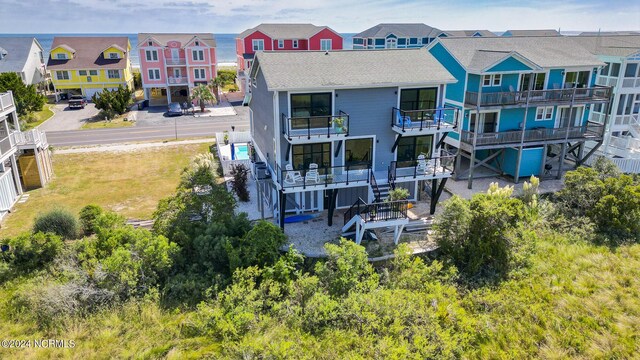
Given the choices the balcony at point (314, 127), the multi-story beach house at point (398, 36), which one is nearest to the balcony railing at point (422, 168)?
the balcony at point (314, 127)

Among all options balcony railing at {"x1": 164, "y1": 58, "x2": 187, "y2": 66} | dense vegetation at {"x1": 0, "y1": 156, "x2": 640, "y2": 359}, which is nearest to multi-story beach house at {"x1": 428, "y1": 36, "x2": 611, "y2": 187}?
dense vegetation at {"x1": 0, "y1": 156, "x2": 640, "y2": 359}

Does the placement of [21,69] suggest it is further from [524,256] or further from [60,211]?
[524,256]

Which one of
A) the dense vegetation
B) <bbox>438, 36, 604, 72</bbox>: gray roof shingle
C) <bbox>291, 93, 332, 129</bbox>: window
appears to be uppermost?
<bbox>438, 36, 604, 72</bbox>: gray roof shingle

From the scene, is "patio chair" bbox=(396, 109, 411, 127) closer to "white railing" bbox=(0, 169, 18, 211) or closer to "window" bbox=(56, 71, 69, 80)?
"white railing" bbox=(0, 169, 18, 211)

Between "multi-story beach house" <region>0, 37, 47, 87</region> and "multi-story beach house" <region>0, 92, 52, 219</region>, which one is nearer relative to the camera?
"multi-story beach house" <region>0, 92, 52, 219</region>

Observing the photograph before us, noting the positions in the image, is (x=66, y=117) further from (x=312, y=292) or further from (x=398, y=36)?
(x=398, y=36)
